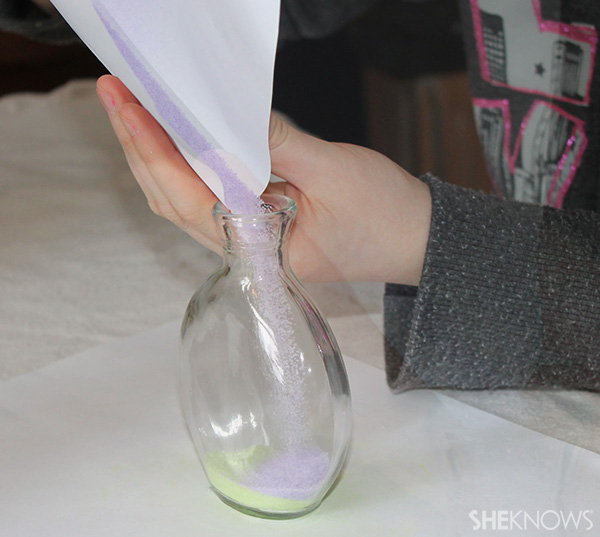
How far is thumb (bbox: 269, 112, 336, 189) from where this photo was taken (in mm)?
307

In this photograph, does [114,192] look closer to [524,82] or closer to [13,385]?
[13,385]

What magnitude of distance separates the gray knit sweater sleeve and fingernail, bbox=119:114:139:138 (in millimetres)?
157

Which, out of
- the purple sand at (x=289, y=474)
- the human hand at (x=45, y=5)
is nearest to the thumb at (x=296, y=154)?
the purple sand at (x=289, y=474)

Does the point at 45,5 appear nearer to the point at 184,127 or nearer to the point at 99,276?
the point at 99,276

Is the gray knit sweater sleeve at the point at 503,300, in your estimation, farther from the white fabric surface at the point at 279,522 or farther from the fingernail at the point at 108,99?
the fingernail at the point at 108,99

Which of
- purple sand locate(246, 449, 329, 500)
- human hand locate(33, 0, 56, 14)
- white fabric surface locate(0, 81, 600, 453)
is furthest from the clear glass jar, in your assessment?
human hand locate(33, 0, 56, 14)

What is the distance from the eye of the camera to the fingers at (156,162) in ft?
1.05

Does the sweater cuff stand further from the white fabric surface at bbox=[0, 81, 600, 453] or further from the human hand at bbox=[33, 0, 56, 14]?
the human hand at bbox=[33, 0, 56, 14]

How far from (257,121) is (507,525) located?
0.19 meters

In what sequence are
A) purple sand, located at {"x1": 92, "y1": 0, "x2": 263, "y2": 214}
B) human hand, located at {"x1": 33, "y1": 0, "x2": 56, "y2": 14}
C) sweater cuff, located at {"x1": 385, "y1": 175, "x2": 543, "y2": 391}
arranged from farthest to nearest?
human hand, located at {"x1": 33, "y1": 0, "x2": 56, "y2": 14}
sweater cuff, located at {"x1": 385, "y1": 175, "x2": 543, "y2": 391}
purple sand, located at {"x1": 92, "y1": 0, "x2": 263, "y2": 214}

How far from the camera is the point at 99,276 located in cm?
57

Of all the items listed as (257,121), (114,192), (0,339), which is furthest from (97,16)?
(114,192)

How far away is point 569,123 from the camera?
0.40m

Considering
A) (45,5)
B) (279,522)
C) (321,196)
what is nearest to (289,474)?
(279,522)
